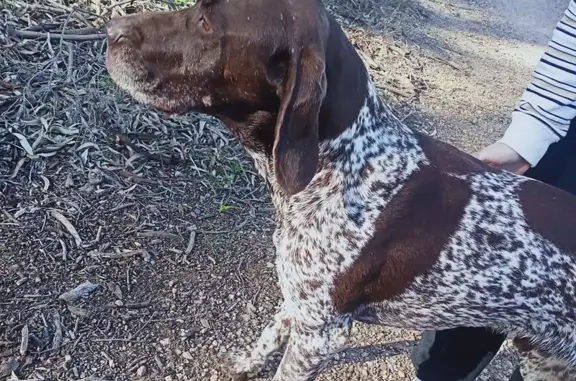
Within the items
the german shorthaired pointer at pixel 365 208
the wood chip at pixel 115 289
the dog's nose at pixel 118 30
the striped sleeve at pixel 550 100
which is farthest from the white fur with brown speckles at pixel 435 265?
the wood chip at pixel 115 289

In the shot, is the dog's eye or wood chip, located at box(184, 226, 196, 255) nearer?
the dog's eye

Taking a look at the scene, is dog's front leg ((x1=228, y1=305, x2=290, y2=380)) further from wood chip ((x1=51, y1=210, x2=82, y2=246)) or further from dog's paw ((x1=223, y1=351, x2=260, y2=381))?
wood chip ((x1=51, y1=210, x2=82, y2=246))

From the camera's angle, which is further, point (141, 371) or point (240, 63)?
point (141, 371)

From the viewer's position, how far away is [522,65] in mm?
8484

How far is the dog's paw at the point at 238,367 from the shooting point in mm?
3707

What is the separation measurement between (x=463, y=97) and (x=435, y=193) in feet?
14.0

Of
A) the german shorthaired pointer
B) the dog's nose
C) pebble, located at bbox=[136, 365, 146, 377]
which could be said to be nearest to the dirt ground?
pebble, located at bbox=[136, 365, 146, 377]

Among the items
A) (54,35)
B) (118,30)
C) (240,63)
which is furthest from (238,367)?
(54,35)

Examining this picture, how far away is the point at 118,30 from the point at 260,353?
73.4 inches

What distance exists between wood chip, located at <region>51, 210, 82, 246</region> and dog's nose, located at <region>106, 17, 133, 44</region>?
1549mm

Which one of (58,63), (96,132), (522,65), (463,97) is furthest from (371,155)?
(522,65)

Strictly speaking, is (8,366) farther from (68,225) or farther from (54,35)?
(54,35)

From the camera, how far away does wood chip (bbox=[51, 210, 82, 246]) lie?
13.2 ft

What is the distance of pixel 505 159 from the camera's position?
348 centimetres
